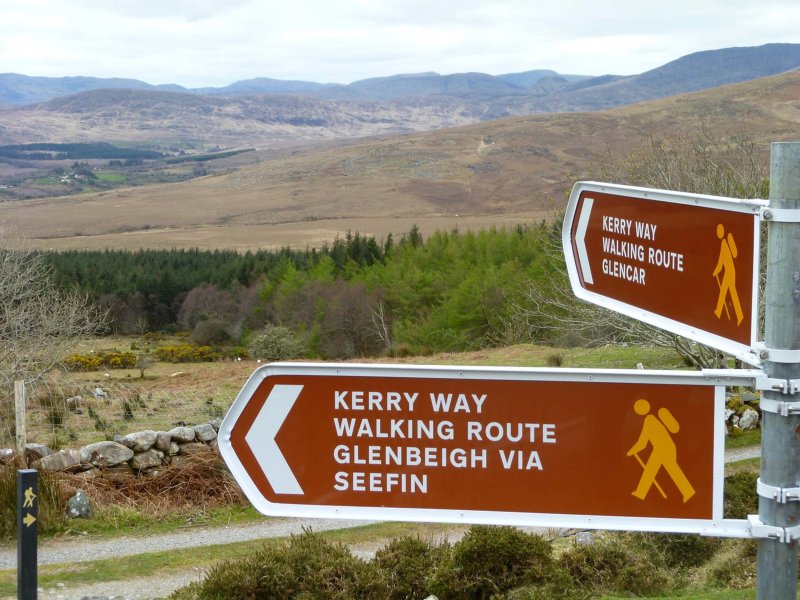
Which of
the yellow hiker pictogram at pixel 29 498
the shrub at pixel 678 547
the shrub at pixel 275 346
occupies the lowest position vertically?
the shrub at pixel 275 346

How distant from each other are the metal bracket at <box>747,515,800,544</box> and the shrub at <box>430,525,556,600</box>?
4.67 meters

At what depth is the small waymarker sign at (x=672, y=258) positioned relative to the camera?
200 cm

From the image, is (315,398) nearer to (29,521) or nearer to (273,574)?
(29,521)

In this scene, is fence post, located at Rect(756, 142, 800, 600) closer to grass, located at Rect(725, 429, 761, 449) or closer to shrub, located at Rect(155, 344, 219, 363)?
grass, located at Rect(725, 429, 761, 449)

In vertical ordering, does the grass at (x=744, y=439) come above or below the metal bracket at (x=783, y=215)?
below

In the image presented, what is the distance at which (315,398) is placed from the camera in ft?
7.40

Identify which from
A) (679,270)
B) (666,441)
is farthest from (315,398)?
(679,270)

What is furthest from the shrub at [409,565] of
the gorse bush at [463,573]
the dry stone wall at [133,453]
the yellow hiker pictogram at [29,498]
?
the dry stone wall at [133,453]

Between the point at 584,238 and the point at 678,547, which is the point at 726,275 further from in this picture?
the point at 678,547

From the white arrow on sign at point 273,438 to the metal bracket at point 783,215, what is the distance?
118 cm

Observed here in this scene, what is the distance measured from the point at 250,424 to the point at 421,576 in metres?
4.93

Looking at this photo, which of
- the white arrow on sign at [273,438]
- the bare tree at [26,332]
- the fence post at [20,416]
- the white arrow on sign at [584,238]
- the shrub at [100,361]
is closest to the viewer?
the white arrow on sign at [273,438]

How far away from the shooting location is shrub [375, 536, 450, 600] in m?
6.75

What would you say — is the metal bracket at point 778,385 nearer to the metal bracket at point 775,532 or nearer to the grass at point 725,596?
the metal bracket at point 775,532
